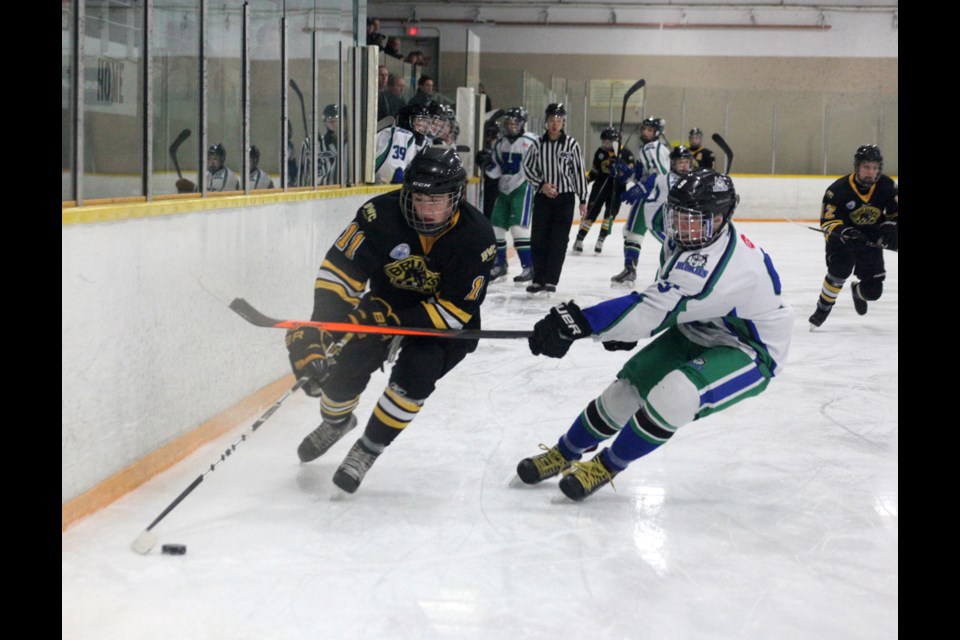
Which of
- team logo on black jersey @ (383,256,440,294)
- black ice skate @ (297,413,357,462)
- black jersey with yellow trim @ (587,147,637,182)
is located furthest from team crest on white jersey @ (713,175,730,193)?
black jersey with yellow trim @ (587,147,637,182)

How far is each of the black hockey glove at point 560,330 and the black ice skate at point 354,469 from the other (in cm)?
53

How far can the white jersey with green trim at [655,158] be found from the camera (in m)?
7.84

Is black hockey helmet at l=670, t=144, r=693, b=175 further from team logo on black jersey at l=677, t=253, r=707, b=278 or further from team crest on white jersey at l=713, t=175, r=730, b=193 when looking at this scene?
team logo on black jersey at l=677, t=253, r=707, b=278

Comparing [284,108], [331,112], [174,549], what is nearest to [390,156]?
[331,112]

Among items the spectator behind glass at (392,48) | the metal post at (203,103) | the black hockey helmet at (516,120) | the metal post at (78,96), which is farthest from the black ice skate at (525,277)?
the metal post at (78,96)

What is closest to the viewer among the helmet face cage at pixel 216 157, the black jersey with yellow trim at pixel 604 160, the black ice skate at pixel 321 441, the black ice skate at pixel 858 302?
the black ice skate at pixel 321 441

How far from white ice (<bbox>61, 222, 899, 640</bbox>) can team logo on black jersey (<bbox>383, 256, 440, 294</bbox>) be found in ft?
1.76

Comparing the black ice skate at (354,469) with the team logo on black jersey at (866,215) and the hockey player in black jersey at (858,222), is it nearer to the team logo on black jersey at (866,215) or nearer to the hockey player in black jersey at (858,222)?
the hockey player in black jersey at (858,222)

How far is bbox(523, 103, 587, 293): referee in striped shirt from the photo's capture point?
7223 mm

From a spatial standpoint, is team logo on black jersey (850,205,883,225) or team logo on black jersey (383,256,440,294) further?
team logo on black jersey (850,205,883,225)
